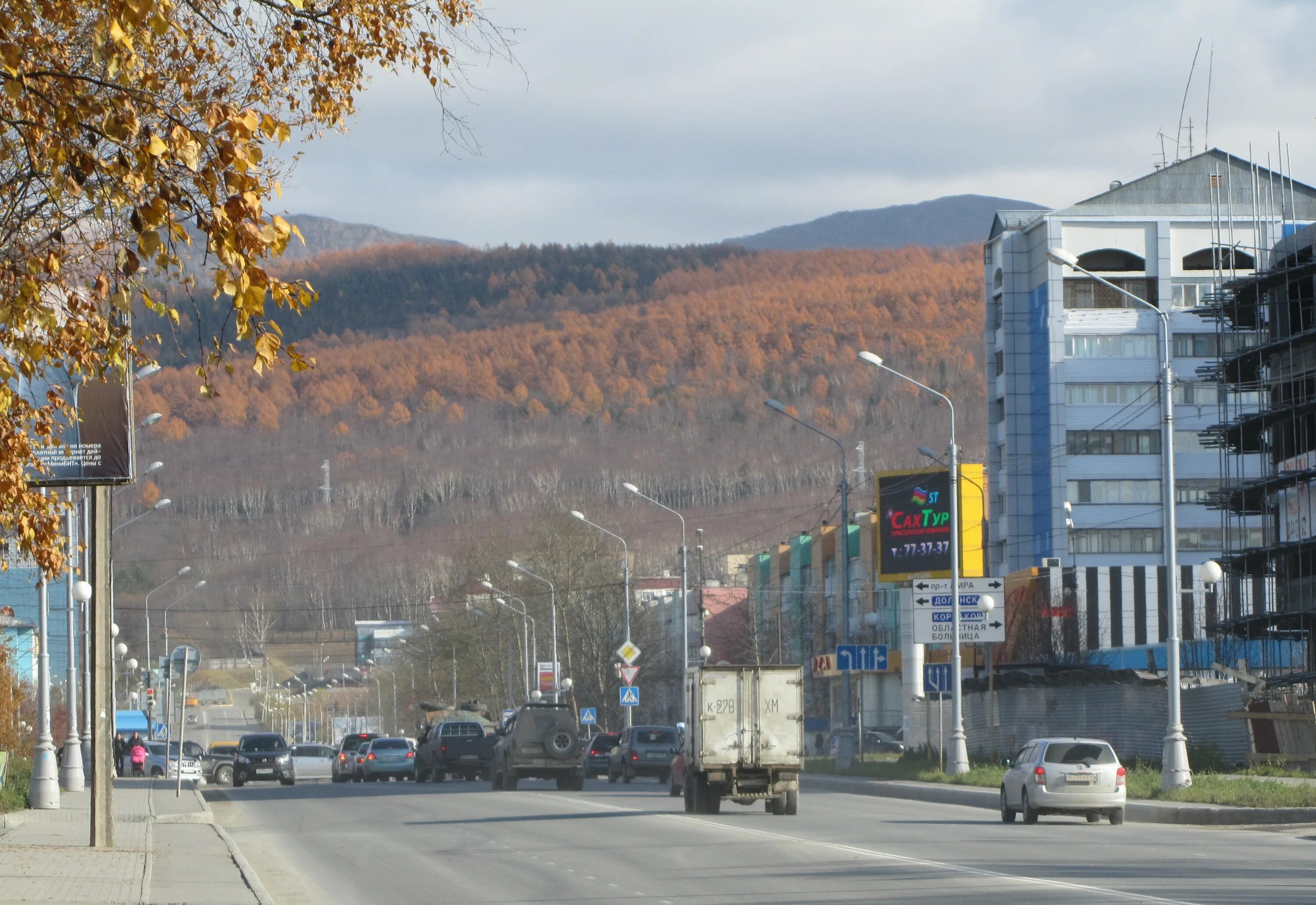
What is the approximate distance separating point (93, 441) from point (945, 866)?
32.8ft

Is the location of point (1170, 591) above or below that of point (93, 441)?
below

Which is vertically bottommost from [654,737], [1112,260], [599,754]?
[599,754]

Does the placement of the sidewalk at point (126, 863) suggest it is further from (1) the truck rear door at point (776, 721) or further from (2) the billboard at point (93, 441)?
(1) the truck rear door at point (776, 721)

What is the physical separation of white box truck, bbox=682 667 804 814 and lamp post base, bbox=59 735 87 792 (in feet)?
49.7

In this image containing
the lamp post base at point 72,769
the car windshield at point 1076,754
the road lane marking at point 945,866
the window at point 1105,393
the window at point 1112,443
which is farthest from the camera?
the window at point 1105,393

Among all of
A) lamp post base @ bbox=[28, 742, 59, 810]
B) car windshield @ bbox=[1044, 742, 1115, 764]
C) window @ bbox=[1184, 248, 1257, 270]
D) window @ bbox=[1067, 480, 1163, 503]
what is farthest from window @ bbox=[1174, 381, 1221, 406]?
lamp post base @ bbox=[28, 742, 59, 810]

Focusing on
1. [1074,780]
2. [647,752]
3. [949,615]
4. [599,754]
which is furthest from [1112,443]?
[1074,780]

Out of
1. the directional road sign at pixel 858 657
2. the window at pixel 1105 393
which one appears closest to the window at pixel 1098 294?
the window at pixel 1105 393

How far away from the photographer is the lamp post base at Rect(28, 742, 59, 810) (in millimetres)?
28469

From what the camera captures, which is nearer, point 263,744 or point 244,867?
point 244,867

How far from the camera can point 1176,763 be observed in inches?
1115

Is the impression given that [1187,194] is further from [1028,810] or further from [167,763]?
[1028,810]

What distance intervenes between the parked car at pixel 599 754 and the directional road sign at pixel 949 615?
14.3 metres

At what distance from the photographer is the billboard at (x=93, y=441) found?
17.5 m
